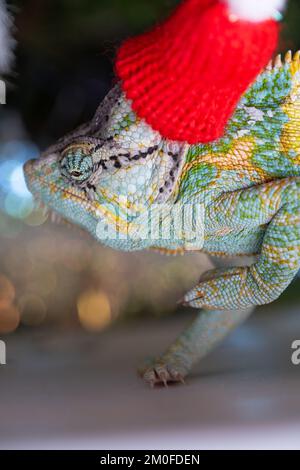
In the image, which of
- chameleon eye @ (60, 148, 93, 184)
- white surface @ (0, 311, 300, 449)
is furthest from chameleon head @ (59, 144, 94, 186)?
white surface @ (0, 311, 300, 449)

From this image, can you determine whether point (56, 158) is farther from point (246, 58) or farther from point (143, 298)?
point (143, 298)

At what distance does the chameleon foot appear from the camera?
4.34ft

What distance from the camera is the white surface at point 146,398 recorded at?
1.02m

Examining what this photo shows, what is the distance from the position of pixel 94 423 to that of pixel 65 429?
0.05 meters

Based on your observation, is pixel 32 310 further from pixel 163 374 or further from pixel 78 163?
pixel 78 163

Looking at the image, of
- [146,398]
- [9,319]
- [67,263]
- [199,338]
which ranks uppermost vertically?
[67,263]

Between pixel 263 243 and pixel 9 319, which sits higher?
pixel 9 319

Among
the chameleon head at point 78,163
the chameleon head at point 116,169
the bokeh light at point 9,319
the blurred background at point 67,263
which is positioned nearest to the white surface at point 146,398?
the blurred background at point 67,263

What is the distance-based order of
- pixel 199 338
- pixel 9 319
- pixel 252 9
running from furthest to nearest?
pixel 9 319
pixel 199 338
pixel 252 9

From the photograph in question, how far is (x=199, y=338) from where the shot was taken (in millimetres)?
1463

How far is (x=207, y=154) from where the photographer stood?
1.21 meters

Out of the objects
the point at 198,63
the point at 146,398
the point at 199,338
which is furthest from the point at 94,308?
the point at 198,63

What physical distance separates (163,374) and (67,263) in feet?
2.36

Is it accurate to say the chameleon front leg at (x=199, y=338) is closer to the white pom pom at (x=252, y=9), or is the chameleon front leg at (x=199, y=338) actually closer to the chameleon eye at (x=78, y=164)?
the chameleon eye at (x=78, y=164)
